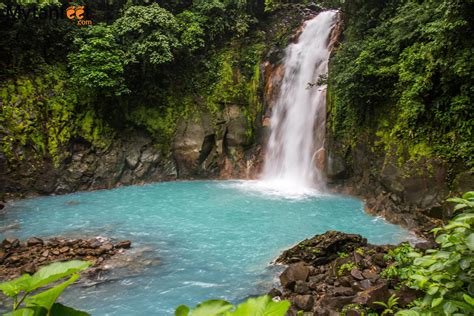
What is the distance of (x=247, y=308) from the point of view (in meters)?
1.00

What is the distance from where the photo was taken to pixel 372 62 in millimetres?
10570

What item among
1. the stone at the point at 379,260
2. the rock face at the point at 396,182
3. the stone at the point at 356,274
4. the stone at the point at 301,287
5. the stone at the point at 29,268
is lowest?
the stone at the point at 29,268

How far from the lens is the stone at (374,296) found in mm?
Result: 4664

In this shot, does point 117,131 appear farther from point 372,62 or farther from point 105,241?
point 372,62

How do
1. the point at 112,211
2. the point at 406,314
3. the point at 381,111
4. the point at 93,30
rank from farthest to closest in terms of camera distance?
the point at 93,30 → the point at 112,211 → the point at 381,111 → the point at 406,314

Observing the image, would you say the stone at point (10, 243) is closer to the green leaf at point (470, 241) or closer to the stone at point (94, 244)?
the stone at point (94, 244)

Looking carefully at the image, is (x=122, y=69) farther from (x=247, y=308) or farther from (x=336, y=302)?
(x=247, y=308)

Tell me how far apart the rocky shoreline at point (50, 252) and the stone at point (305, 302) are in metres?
4.38

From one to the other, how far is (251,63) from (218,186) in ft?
22.9

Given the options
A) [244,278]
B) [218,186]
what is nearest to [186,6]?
[218,186]

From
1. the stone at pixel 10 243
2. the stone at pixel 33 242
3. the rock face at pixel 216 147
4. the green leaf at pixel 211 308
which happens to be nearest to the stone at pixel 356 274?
the green leaf at pixel 211 308

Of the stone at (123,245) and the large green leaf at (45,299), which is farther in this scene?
the stone at (123,245)

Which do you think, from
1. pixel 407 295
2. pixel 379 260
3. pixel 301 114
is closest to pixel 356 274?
pixel 379 260

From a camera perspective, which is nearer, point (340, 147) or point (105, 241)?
point (105, 241)
